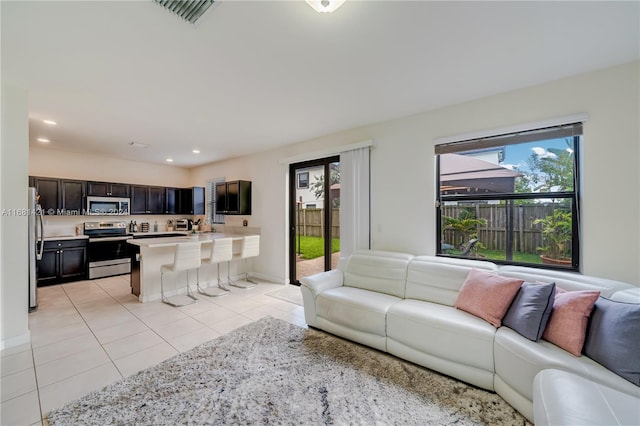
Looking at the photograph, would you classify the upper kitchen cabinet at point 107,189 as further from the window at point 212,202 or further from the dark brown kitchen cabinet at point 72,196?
the window at point 212,202

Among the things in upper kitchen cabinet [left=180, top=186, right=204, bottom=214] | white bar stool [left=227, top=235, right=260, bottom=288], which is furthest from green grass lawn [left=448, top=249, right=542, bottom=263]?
upper kitchen cabinet [left=180, top=186, right=204, bottom=214]

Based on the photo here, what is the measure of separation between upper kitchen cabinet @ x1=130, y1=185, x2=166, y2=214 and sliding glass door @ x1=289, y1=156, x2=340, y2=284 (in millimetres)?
3824

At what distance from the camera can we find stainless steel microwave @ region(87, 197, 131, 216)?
538cm

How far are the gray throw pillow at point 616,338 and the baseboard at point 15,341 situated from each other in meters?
4.96

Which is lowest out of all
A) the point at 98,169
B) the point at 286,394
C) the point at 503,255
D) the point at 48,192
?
the point at 286,394

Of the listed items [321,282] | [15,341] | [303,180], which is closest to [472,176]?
[321,282]

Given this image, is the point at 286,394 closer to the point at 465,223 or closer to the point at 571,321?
the point at 571,321

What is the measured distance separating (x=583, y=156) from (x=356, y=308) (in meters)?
2.62

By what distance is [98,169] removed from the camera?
5691 mm

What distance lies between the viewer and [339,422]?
1.68 meters

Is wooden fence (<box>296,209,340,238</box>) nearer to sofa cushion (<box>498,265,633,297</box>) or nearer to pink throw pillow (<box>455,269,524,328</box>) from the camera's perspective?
pink throw pillow (<box>455,269,524,328</box>)

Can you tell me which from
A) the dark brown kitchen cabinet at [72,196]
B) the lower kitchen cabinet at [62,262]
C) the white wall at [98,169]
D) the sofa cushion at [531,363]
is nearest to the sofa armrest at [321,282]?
the sofa cushion at [531,363]

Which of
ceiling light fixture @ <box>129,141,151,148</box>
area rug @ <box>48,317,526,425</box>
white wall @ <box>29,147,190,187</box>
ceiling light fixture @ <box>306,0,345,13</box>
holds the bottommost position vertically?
area rug @ <box>48,317,526,425</box>

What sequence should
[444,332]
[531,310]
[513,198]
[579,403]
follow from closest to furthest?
[579,403], [531,310], [444,332], [513,198]
